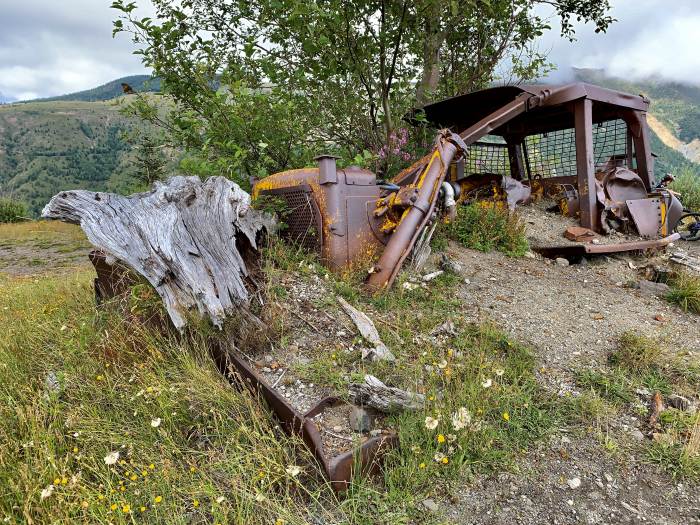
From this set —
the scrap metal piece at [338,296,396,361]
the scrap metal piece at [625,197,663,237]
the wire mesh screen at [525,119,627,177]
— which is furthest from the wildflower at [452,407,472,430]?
the wire mesh screen at [525,119,627,177]

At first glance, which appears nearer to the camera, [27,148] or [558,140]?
[558,140]

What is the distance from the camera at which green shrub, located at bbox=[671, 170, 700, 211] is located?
10.5 metres

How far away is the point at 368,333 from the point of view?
3125 mm

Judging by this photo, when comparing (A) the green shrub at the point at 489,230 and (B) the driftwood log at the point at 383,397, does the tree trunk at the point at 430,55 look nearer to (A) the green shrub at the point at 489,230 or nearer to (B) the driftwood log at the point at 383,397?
(A) the green shrub at the point at 489,230

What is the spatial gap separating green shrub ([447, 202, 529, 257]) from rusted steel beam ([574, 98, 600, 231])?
43.2 inches

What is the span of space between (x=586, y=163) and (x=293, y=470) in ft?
18.7

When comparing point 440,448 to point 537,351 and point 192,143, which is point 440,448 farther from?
point 192,143

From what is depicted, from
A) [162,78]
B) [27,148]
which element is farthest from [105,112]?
[162,78]

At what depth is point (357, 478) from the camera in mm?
2055

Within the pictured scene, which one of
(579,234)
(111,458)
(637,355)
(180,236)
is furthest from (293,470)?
(579,234)

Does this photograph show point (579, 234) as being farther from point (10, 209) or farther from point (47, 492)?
point (10, 209)

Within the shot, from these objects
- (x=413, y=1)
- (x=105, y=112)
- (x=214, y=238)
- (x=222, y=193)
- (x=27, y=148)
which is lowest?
(x=214, y=238)

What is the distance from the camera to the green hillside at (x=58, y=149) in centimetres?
9075

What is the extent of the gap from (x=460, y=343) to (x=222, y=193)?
2.16 metres
